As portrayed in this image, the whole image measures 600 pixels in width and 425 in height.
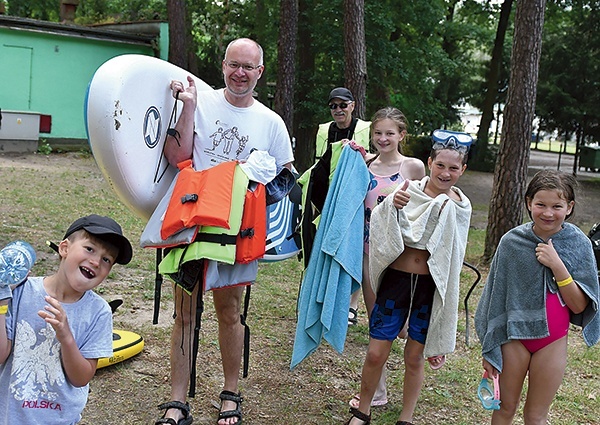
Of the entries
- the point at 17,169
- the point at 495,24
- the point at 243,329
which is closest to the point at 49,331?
the point at 243,329

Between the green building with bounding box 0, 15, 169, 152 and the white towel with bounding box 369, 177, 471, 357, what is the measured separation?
46.9 ft

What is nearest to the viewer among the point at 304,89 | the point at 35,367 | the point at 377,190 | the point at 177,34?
the point at 35,367

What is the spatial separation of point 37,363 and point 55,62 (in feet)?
55.8

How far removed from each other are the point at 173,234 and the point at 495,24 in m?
28.0

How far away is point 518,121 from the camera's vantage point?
8.12 metres

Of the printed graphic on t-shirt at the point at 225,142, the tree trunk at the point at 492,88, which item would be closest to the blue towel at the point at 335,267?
the printed graphic on t-shirt at the point at 225,142

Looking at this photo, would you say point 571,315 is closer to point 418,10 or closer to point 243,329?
point 243,329

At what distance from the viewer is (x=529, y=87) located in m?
8.06

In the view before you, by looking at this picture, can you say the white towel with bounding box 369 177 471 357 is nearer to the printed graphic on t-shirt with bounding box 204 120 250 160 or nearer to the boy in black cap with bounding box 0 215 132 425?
the printed graphic on t-shirt with bounding box 204 120 250 160

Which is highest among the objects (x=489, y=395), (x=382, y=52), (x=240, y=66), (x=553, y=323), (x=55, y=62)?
(x=382, y=52)

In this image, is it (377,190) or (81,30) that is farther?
(81,30)

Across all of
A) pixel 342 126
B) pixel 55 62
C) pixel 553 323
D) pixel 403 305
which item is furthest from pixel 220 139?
pixel 55 62

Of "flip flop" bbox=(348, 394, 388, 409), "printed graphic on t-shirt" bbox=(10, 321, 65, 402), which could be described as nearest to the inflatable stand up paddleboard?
"flip flop" bbox=(348, 394, 388, 409)

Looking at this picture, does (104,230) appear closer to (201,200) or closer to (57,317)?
(57,317)
